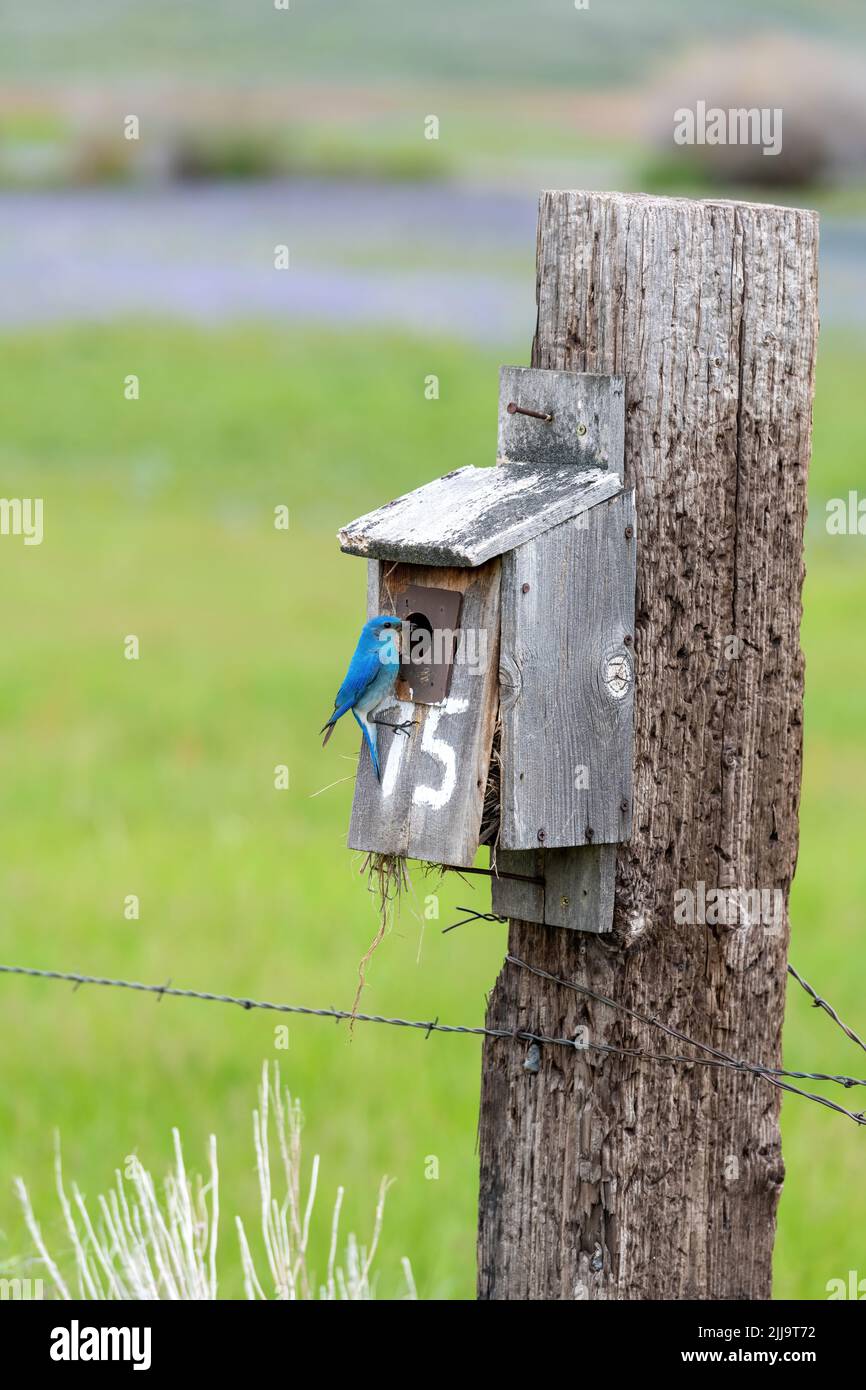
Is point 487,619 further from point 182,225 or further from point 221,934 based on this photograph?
point 182,225

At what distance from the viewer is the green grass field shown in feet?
22.4

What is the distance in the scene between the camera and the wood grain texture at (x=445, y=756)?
3555mm

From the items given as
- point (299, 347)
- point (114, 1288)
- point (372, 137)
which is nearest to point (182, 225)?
point (299, 347)

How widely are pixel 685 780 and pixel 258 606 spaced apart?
13.5m

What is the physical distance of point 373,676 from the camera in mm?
3729

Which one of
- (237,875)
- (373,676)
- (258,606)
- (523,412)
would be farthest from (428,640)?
(258,606)

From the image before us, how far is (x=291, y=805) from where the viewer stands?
1155 cm

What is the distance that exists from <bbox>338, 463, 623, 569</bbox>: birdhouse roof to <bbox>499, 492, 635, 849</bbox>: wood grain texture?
41 mm

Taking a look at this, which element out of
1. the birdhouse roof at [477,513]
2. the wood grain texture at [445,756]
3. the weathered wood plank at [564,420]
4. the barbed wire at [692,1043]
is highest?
the weathered wood plank at [564,420]

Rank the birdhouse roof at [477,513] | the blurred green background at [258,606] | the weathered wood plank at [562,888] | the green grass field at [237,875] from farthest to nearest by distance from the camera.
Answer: the blurred green background at [258,606] < the green grass field at [237,875] < the weathered wood plank at [562,888] < the birdhouse roof at [477,513]

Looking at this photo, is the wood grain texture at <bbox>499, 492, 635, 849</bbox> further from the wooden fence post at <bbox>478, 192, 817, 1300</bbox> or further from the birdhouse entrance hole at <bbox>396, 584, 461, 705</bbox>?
the birdhouse entrance hole at <bbox>396, 584, 461, 705</bbox>

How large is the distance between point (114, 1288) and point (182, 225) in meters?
41.3

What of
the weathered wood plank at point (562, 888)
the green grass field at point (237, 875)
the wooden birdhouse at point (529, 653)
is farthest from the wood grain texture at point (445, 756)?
the green grass field at point (237, 875)

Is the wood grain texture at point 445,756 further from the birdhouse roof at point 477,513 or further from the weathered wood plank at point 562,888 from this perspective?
the weathered wood plank at point 562,888
